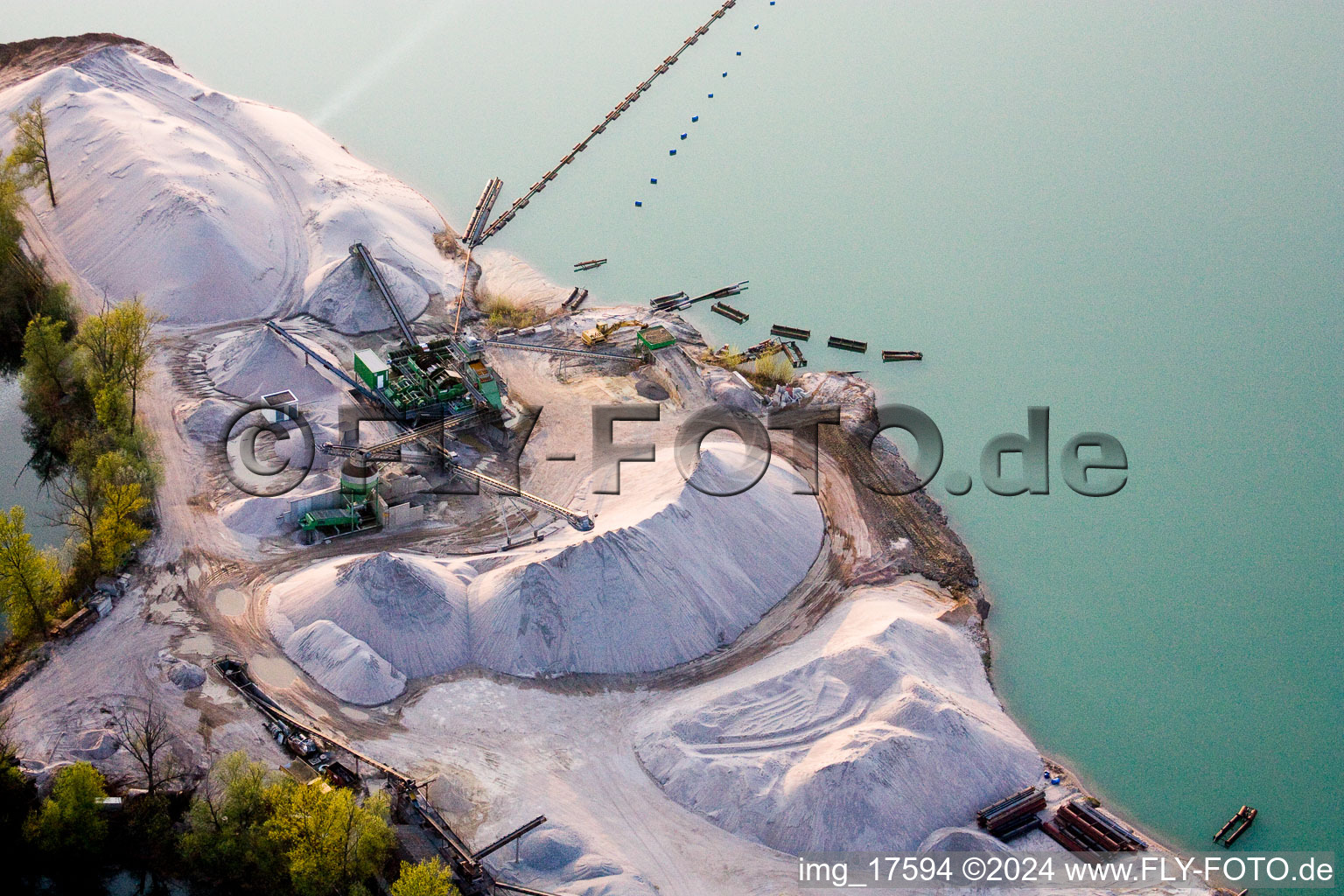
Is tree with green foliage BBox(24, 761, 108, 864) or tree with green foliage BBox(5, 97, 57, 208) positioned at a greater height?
tree with green foliage BBox(5, 97, 57, 208)

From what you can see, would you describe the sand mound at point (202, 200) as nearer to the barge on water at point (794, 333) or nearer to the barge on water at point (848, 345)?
the barge on water at point (794, 333)

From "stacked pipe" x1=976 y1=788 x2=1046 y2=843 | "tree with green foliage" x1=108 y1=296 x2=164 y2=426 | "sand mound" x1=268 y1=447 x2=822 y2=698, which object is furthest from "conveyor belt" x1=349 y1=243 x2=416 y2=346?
"stacked pipe" x1=976 y1=788 x2=1046 y2=843

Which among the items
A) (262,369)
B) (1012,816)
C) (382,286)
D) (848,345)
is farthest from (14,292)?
(1012,816)

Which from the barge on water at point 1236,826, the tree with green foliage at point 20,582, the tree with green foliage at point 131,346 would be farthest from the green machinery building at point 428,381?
the barge on water at point 1236,826

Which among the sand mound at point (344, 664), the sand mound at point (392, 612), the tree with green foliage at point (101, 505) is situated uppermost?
the tree with green foliage at point (101, 505)

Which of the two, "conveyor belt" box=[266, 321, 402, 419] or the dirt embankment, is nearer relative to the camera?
"conveyor belt" box=[266, 321, 402, 419]

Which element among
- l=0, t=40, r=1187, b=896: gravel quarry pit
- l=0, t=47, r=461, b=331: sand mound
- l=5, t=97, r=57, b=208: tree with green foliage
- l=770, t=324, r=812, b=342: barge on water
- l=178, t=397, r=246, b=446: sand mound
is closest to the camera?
l=0, t=40, r=1187, b=896: gravel quarry pit

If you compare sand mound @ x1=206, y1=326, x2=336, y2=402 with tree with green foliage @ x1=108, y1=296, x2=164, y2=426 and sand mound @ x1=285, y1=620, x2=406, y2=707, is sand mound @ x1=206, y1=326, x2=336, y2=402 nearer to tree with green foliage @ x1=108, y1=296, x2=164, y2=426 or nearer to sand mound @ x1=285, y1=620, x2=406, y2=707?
tree with green foliage @ x1=108, y1=296, x2=164, y2=426
